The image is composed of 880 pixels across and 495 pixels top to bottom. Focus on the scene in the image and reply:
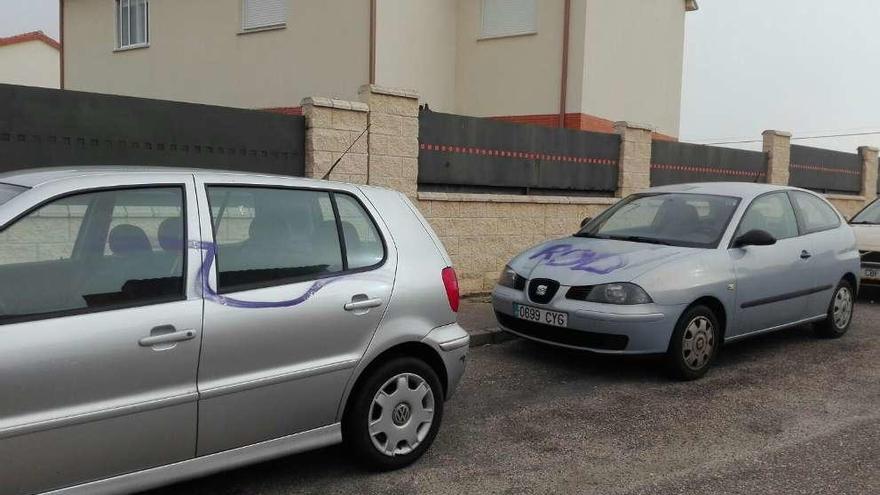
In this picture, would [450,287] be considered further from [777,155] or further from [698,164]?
[777,155]

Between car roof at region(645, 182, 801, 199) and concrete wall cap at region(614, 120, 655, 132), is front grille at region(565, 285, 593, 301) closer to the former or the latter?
car roof at region(645, 182, 801, 199)

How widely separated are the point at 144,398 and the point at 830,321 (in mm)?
6745

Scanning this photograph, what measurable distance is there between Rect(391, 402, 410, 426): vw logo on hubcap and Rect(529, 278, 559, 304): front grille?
7.24ft

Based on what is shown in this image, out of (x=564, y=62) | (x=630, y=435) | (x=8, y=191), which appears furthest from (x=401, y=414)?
(x=564, y=62)

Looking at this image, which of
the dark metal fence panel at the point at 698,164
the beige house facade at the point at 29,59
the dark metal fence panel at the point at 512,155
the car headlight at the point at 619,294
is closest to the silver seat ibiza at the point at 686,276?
the car headlight at the point at 619,294

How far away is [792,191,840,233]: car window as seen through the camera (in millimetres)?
7117

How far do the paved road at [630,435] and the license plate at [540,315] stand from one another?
0.47 metres

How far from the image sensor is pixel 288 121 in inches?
307

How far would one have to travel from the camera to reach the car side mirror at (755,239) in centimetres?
610

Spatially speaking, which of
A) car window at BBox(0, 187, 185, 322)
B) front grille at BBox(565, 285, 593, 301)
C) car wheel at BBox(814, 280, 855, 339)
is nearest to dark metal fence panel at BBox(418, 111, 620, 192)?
front grille at BBox(565, 285, 593, 301)

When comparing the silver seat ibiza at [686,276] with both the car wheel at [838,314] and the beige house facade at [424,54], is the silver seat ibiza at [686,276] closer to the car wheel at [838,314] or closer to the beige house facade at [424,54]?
the car wheel at [838,314]

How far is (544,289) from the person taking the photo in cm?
589

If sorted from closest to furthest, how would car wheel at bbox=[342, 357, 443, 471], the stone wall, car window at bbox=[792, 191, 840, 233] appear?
1. car wheel at bbox=[342, 357, 443, 471]
2. car window at bbox=[792, 191, 840, 233]
3. the stone wall

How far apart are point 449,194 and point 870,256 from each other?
18.5 ft
